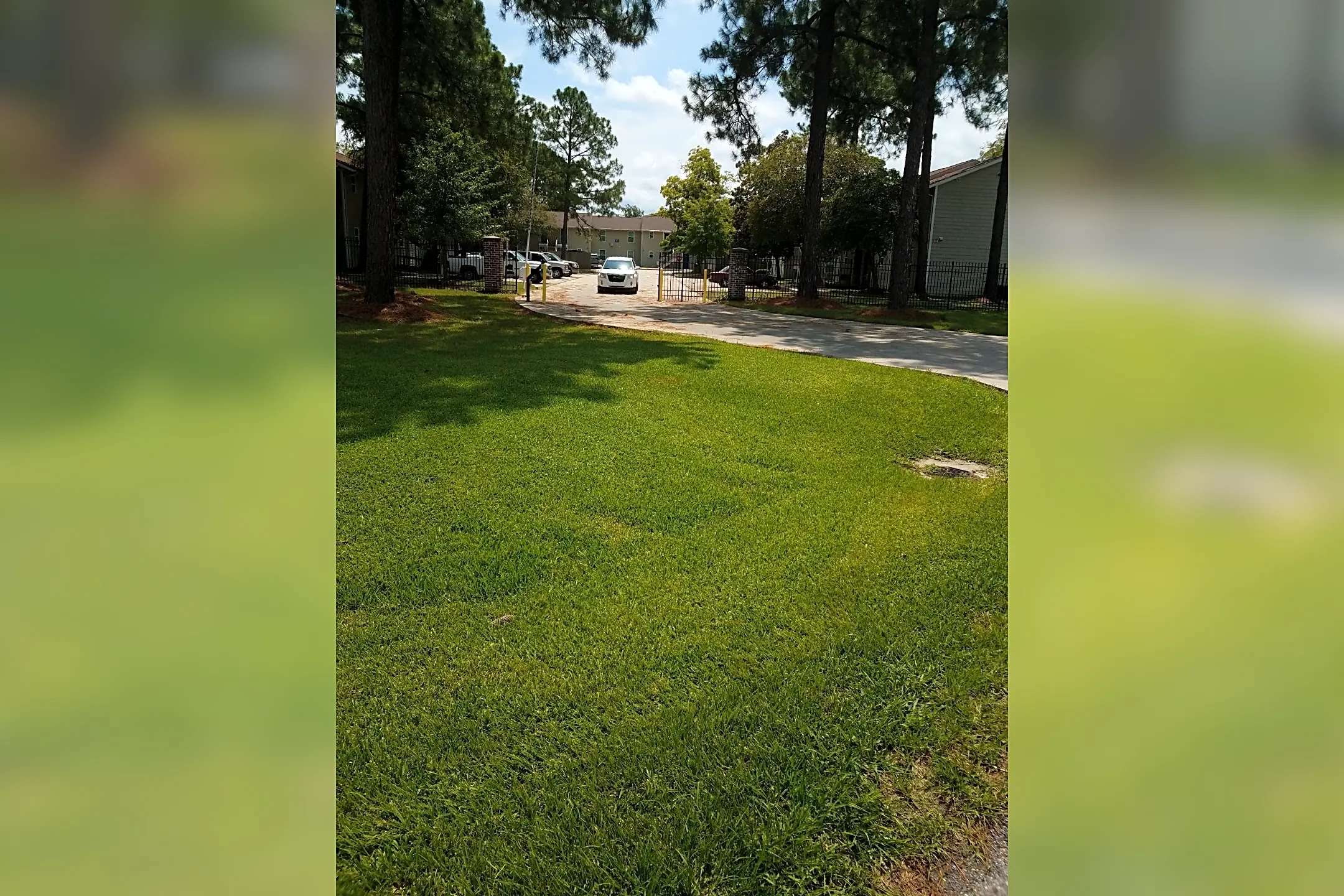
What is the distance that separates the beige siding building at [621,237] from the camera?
86.8 m

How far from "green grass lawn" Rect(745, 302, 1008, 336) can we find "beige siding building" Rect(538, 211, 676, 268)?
6454 centimetres

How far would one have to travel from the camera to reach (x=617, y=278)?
98.9 feet

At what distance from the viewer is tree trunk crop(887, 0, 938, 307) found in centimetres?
2044

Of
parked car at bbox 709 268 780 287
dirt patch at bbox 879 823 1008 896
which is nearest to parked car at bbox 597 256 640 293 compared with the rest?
parked car at bbox 709 268 780 287

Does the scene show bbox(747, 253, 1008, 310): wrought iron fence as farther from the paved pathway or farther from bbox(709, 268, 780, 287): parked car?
the paved pathway

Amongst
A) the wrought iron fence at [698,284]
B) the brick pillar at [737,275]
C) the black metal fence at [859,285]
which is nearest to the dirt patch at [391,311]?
the wrought iron fence at [698,284]

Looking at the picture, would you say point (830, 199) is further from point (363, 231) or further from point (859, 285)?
point (363, 231)

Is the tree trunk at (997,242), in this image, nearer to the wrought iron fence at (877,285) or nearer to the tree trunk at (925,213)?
the wrought iron fence at (877,285)

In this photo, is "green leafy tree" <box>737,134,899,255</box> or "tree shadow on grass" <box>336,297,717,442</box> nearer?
"tree shadow on grass" <box>336,297,717,442</box>
